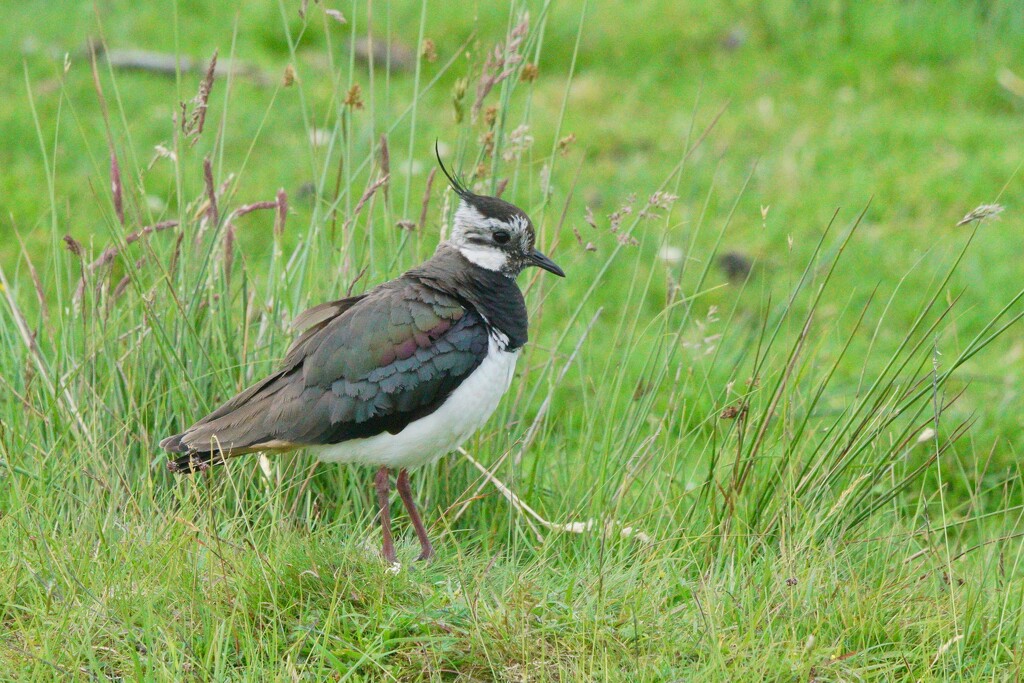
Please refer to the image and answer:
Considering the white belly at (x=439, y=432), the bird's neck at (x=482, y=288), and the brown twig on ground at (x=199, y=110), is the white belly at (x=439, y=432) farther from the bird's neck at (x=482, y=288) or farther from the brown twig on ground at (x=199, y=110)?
the brown twig on ground at (x=199, y=110)

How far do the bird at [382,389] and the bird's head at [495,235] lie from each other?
0.17 meters

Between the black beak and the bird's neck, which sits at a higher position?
the black beak

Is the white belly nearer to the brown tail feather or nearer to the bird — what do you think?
the bird

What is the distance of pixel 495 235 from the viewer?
3.88 m

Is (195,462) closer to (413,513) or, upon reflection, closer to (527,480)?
(413,513)

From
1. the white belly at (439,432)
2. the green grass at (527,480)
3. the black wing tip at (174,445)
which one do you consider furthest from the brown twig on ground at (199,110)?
the white belly at (439,432)

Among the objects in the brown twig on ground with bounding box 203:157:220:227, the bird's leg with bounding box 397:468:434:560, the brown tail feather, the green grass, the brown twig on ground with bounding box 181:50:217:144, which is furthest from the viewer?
the brown twig on ground with bounding box 203:157:220:227

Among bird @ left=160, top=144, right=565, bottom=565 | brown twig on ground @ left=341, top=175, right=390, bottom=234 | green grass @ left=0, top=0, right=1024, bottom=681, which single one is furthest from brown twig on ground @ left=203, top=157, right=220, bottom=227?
bird @ left=160, top=144, right=565, bottom=565

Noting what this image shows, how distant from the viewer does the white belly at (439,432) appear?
3613mm

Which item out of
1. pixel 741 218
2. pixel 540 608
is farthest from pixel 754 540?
pixel 741 218

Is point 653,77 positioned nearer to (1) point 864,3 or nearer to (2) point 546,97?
(2) point 546,97

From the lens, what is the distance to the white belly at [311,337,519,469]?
3.61m

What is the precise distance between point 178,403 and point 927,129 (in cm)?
541

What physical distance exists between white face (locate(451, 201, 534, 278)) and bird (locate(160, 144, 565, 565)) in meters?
0.16
